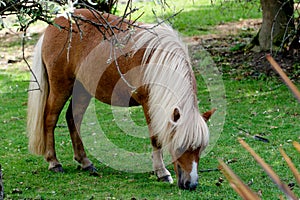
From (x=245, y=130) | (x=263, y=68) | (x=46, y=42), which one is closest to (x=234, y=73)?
(x=263, y=68)

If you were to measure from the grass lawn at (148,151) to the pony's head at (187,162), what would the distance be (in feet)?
0.37

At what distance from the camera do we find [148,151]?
6.56 metres

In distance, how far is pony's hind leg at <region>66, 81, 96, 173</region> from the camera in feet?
19.8

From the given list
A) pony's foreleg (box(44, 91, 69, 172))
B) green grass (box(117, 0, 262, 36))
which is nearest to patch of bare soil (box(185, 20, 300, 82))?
green grass (box(117, 0, 262, 36))

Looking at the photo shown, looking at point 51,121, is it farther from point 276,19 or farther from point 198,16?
point 198,16

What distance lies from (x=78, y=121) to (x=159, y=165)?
121 cm

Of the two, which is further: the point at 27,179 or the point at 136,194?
the point at 27,179

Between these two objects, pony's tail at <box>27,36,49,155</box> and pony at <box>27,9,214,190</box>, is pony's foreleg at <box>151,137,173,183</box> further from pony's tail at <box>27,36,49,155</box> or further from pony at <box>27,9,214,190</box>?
pony's tail at <box>27,36,49,155</box>

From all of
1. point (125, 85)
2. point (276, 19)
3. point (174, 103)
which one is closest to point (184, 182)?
point (174, 103)

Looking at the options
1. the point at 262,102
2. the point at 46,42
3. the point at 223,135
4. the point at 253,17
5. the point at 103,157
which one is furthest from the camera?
the point at 253,17

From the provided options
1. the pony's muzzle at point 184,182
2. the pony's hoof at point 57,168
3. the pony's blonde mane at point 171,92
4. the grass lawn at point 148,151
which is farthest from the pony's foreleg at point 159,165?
the pony's hoof at point 57,168

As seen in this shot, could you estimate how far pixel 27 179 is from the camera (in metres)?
5.73

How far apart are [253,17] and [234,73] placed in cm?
550

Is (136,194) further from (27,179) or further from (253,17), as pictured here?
(253,17)
